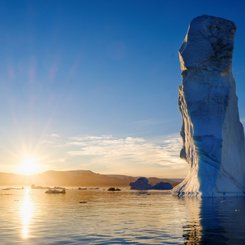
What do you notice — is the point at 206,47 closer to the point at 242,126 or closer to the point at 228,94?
the point at 228,94

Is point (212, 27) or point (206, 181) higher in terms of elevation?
point (212, 27)

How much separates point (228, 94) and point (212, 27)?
428 inches

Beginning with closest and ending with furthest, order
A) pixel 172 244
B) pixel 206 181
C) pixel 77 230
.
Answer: pixel 172 244
pixel 77 230
pixel 206 181

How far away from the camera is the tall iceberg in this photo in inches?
2216

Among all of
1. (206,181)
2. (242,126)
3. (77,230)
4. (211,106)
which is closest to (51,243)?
(77,230)

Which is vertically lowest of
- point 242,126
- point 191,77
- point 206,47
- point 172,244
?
point 172,244

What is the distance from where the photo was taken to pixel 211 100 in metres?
58.6

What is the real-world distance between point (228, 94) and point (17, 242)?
49586mm

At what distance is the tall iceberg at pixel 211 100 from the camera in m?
56.3

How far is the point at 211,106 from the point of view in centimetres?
5850

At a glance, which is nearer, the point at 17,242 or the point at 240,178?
the point at 17,242

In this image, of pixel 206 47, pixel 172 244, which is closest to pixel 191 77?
pixel 206 47

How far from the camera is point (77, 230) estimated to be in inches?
697

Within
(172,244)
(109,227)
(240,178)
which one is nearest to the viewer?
(172,244)
